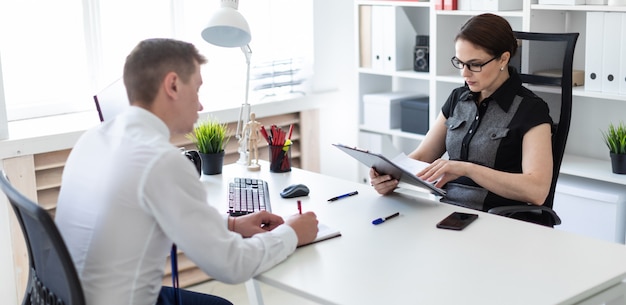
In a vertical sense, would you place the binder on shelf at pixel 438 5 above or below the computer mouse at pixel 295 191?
above

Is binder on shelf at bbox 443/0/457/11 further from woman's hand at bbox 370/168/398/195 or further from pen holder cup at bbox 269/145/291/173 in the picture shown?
woman's hand at bbox 370/168/398/195

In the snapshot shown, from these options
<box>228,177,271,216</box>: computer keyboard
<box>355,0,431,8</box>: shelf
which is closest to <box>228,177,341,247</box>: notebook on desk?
<box>228,177,271,216</box>: computer keyboard

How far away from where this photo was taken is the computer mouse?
8.84ft

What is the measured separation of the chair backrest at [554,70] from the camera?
9.15ft

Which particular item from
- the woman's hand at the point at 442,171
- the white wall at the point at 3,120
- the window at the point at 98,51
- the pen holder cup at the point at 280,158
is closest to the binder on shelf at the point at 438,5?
the window at the point at 98,51

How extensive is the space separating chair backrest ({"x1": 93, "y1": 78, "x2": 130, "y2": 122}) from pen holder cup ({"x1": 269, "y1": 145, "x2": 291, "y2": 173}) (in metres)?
0.55

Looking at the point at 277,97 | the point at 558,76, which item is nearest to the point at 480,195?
the point at 558,76

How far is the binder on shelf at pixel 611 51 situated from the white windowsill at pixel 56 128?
63.7 inches

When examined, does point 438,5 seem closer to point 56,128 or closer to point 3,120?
point 56,128

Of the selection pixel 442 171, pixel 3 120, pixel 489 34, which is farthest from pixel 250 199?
pixel 3 120

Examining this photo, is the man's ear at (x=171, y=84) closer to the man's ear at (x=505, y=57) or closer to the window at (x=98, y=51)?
the man's ear at (x=505, y=57)

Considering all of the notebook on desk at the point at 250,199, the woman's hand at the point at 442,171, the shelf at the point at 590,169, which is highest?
the woman's hand at the point at 442,171

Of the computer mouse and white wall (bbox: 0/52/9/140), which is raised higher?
white wall (bbox: 0/52/9/140)

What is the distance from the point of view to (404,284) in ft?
6.30
